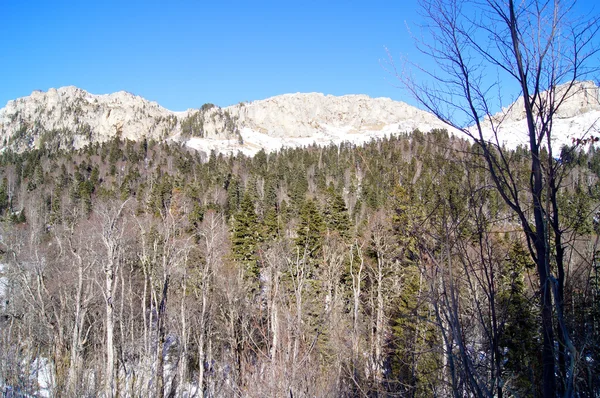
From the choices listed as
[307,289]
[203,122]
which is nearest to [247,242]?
[307,289]

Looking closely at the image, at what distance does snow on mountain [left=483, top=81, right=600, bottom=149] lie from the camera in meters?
2.65

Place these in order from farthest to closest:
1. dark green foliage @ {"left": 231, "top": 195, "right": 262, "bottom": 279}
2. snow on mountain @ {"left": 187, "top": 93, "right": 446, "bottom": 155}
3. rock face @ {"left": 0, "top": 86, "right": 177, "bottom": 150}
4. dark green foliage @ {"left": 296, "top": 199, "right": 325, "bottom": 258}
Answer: snow on mountain @ {"left": 187, "top": 93, "right": 446, "bottom": 155} → rock face @ {"left": 0, "top": 86, "right": 177, "bottom": 150} → dark green foliage @ {"left": 296, "top": 199, "right": 325, "bottom": 258} → dark green foliage @ {"left": 231, "top": 195, "right": 262, "bottom": 279}

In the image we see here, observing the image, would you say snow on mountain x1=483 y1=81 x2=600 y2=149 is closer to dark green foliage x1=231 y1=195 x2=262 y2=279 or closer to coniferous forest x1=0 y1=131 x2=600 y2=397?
coniferous forest x1=0 y1=131 x2=600 y2=397

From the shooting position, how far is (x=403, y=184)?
118 inches

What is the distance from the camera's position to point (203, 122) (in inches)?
5221

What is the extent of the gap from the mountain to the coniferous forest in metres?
66.2

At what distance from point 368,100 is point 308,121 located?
140 feet

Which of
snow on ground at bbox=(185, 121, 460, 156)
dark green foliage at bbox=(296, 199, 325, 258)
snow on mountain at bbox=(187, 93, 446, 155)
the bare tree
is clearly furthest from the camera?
snow on mountain at bbox=(187, 93, 446, 155)

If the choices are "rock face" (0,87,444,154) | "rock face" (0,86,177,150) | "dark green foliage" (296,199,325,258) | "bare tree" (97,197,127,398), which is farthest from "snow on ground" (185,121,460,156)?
"bare tree" (97,197,127,398)

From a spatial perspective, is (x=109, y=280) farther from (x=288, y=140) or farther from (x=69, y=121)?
(x=69, y=121)

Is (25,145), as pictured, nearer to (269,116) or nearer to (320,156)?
(269,116)

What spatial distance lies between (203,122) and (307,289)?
423ft

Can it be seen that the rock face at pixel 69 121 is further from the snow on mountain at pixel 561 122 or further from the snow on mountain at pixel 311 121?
the snow on mountain at pixel 561 122

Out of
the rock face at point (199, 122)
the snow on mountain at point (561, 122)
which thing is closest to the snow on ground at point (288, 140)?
the rock face at point (199, 122)
